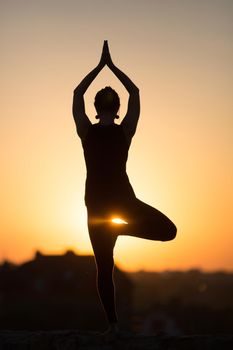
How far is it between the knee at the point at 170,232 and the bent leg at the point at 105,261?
1.73 ft

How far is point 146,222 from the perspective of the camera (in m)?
9.55

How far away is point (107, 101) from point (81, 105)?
1.00ft

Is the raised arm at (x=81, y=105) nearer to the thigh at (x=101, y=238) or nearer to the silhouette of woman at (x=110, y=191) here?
the silhouette of woman at (x=110, y=191)

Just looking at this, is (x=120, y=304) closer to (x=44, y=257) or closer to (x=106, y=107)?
(x=44, y=257)

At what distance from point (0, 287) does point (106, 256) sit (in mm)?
59703

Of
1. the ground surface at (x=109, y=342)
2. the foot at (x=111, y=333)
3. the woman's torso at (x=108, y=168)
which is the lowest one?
the ground surface at (x=109, y=342)

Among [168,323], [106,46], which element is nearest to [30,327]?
[168,323]

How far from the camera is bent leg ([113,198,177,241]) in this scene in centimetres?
952

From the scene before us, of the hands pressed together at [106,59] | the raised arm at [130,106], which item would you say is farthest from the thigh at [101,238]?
the hands pressed together at [106,59]

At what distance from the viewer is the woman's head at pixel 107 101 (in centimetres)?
964

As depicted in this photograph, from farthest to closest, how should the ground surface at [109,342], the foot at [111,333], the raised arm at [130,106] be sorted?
the raised arm at [130,106] < the foot at [111,333] < the ground surface at [109,342]

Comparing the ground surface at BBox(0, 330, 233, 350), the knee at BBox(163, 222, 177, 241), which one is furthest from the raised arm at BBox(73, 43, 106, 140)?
the ground surface at BBox(0, 330, 233, 350)

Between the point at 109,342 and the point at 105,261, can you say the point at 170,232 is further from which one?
the point at 109,342

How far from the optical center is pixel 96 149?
9656 mm
